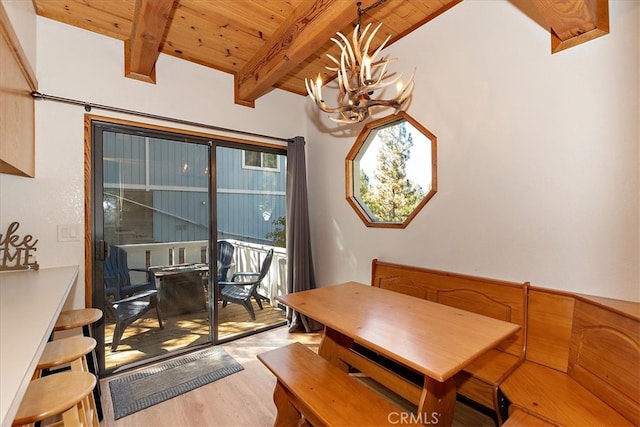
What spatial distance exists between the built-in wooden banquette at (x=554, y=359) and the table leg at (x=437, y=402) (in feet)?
0.69

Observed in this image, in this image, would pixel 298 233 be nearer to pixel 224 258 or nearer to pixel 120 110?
pixel 224 258

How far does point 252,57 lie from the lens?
9.35 feet

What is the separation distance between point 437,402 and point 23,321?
1938 mm

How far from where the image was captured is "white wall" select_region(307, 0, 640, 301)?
1.50m

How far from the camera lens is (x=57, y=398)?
108 centimetres

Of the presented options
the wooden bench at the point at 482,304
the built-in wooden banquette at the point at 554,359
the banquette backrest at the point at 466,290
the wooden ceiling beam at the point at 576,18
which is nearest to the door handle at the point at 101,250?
the banquette backrest at the point at 466,290

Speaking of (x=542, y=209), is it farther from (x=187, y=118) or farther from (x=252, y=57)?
(x=187, y=118)

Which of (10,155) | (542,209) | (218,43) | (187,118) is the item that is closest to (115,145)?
(187,118)

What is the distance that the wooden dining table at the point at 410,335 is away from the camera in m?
1.17

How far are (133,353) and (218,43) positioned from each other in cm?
293

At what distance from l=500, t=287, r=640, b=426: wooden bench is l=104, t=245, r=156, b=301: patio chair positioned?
9.49ft

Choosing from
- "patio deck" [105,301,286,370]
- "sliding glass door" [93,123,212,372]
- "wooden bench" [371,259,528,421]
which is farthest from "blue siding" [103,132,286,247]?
"wooden bench" [371,259,528,421]

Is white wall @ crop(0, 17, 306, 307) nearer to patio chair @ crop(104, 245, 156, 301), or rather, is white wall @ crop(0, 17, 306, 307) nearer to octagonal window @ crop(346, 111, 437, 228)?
patio chair @ crop(104, 245, 156, 301)

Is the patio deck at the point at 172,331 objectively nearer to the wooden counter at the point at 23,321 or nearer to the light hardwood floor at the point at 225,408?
the light hardwood floor at the point at 225,408
